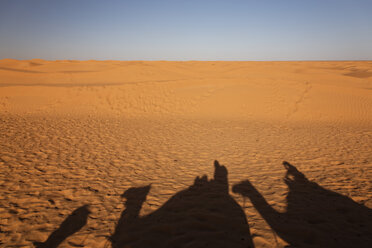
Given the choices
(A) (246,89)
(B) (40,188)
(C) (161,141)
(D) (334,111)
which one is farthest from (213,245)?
(A) (246,89)

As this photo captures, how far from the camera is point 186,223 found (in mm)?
3166

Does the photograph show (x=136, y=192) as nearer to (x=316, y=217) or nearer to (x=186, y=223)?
(x=186, y=223)

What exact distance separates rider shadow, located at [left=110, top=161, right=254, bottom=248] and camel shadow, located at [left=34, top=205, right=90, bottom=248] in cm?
62

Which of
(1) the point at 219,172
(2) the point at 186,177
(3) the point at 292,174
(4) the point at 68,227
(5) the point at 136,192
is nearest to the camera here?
(4) the point at 68,227

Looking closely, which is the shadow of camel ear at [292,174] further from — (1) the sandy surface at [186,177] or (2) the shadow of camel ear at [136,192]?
(2) the shadow of camel ear at [136,192]

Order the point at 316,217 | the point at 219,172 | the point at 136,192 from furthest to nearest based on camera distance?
the point at 219,172 → the point at 136,192 → the point at 316,217

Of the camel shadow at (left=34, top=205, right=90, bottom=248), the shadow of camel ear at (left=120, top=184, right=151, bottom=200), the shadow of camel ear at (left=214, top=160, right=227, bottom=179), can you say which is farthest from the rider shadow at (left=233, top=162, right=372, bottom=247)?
the camel shadow at (left=34, top=205, right=90, bottom=248)

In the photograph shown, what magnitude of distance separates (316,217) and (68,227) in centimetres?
393

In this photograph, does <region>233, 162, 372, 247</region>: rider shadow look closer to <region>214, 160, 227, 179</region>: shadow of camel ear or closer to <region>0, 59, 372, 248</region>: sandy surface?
<region>0, 59, 372, 248</region>: sandy surface

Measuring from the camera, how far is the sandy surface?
2.97m

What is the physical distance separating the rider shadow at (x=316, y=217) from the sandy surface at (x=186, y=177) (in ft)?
0.06

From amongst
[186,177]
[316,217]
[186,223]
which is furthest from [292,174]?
[186,223]

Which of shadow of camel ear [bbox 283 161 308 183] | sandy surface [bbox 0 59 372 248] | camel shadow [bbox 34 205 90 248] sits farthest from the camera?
shadow of camel ear [bbox 283 161 308 183]

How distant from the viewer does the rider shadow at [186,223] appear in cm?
279
